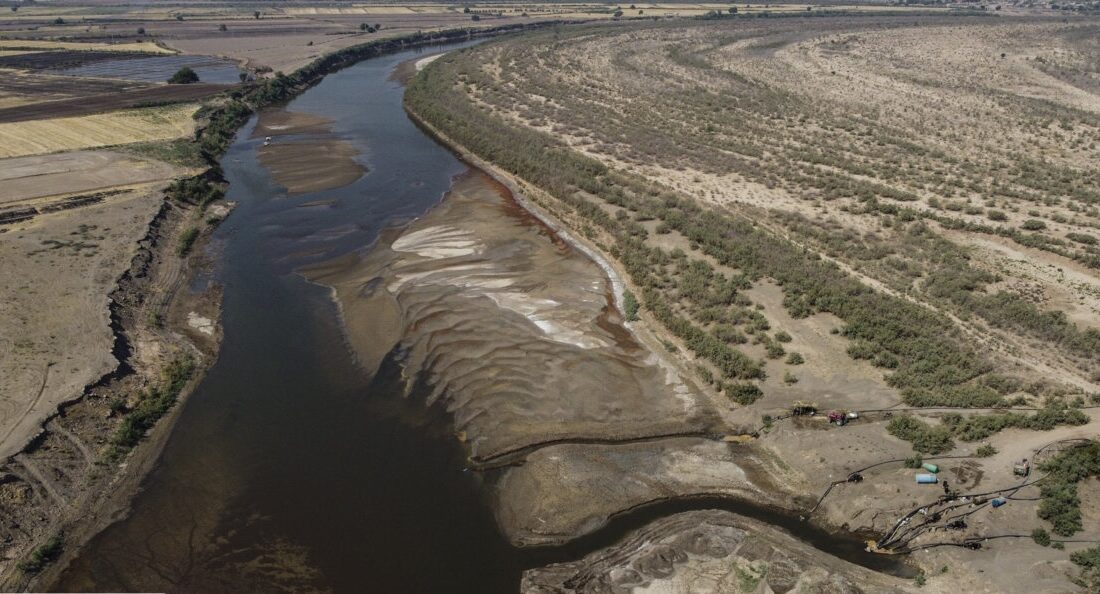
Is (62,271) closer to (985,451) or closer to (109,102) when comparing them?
(985,451)

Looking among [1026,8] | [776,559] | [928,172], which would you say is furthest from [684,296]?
[1026,8]

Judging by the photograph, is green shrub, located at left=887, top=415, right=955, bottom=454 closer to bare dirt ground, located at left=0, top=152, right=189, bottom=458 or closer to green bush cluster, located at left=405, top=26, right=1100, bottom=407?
green bush cluster, located at left=405, top=26, right=1100, bottom=407

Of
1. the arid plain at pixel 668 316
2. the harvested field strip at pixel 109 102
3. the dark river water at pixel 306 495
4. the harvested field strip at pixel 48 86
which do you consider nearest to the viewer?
the dark river water at pixel 306 495

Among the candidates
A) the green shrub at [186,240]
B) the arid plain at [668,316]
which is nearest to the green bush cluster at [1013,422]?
the arid plain at [668,316]

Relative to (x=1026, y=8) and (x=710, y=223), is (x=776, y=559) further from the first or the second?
(x=1026, y=8)

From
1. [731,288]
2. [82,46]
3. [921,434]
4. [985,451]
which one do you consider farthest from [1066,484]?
[82,46]

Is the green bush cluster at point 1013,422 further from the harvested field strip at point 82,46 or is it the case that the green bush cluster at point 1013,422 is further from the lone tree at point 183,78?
the harvested field strip at point 82,46
